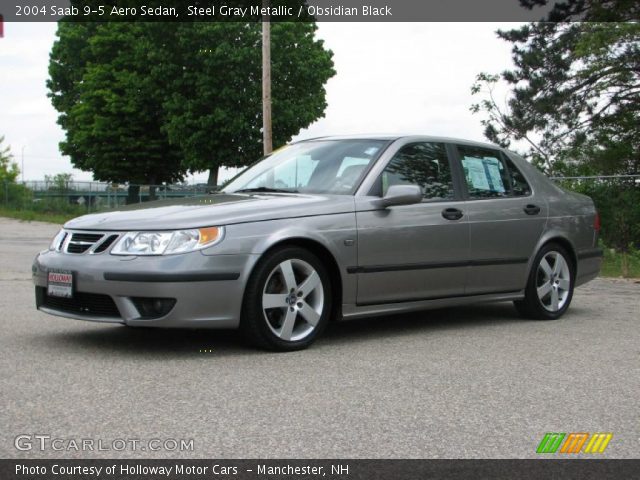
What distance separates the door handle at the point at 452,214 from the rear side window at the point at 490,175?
0.99 ft

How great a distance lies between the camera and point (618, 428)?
4438mm

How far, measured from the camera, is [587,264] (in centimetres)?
884

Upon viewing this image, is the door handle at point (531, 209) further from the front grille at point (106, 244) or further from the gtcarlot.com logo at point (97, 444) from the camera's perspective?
the gtcarlot.com logo at point (97, 444)

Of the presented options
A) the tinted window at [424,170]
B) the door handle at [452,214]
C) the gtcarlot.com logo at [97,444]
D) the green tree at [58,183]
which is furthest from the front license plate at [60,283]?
the green tree at [58,183]

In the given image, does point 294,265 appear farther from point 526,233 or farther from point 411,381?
point 526,233

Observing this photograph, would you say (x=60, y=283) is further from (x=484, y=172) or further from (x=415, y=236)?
(x=484, y=172)

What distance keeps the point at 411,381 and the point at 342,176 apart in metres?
2.18

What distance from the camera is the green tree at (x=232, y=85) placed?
39.5 metres

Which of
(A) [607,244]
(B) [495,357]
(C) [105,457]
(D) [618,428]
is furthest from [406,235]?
(A) [607,244]

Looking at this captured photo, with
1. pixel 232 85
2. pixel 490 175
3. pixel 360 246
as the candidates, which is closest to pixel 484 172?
pixel 490 175

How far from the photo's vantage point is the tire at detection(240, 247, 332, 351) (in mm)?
6211

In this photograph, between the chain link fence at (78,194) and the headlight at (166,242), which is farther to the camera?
the chain link fence at (78,194)

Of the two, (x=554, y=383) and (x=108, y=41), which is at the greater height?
(x=108, y=41)

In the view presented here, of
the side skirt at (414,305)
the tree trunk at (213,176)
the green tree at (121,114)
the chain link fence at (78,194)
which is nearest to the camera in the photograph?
the side skirt at (414,305)
